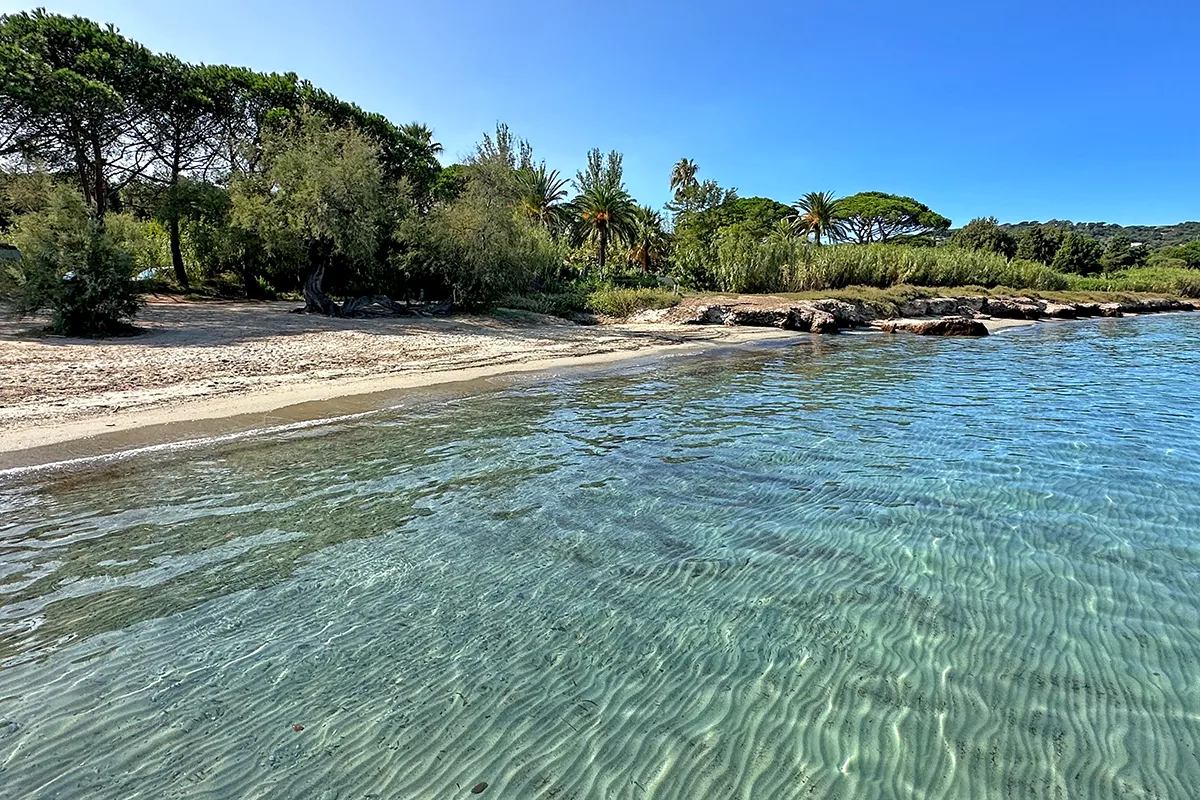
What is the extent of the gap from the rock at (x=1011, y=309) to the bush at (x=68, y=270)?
4335 cm

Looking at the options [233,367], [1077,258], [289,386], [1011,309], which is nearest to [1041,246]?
[1077,258]

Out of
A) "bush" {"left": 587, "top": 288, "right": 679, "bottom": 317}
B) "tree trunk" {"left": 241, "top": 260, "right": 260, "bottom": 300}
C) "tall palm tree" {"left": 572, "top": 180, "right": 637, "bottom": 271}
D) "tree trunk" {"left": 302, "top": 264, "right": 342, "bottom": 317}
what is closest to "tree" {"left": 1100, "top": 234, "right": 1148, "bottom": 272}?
"tall palm tree" {"left": 572, "top": 180, "right": 637, "bottom": 271}

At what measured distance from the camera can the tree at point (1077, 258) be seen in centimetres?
6675

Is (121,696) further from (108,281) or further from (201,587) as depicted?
(108,281)

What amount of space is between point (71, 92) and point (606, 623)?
1113 inches

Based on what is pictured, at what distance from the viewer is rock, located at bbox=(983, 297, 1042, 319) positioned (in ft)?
123

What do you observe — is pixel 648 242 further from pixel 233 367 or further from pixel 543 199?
pixel 233 367

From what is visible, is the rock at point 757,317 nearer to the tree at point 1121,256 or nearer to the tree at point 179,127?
the tree at point 179,127

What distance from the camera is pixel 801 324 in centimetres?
2873

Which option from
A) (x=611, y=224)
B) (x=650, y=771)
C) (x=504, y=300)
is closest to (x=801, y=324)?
(x=504, y=300)

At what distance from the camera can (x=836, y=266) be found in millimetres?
37188

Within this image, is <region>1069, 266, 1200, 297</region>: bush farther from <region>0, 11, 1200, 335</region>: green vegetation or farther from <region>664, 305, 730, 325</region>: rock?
<region>664, 305, 730, 325</region>: rock

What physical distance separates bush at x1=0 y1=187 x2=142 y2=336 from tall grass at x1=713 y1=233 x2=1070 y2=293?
29150 millimetres

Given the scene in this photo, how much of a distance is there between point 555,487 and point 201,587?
3.45 m
